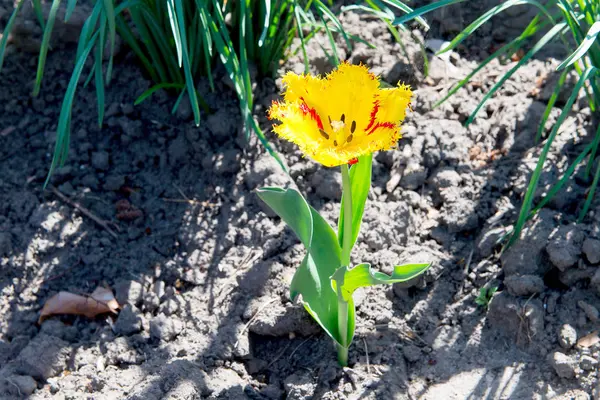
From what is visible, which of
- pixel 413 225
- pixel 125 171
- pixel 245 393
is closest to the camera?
pixel 245 393

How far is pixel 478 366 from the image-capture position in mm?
2094

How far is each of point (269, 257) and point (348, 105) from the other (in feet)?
2.36

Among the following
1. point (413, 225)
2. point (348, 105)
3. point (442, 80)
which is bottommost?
point (413, 225)

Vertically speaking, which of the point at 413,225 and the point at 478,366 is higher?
the point at 413,225

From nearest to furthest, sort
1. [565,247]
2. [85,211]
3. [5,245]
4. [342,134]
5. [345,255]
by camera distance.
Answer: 1. [342,134]
2. [345,255]
3. [565,247]
4. [5,245]
5. [85,211]

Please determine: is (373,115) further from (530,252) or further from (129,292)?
(129,292)

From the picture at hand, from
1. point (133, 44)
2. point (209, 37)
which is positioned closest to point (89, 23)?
point (209, 37)

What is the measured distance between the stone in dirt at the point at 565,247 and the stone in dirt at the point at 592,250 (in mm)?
23

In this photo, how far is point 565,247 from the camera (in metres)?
2.16

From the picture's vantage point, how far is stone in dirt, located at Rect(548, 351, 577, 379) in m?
1.99

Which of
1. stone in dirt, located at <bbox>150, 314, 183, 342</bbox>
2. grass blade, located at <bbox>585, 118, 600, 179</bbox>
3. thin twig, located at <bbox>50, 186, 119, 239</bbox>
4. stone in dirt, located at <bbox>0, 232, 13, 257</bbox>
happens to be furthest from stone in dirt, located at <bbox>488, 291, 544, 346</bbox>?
stone in dirt, located at <bbox>0, 232, 13, 257</bbox>

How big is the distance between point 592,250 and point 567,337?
0.85ft

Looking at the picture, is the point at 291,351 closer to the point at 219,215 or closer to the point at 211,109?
the point at 219,215

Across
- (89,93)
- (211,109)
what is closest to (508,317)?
(211,109)
